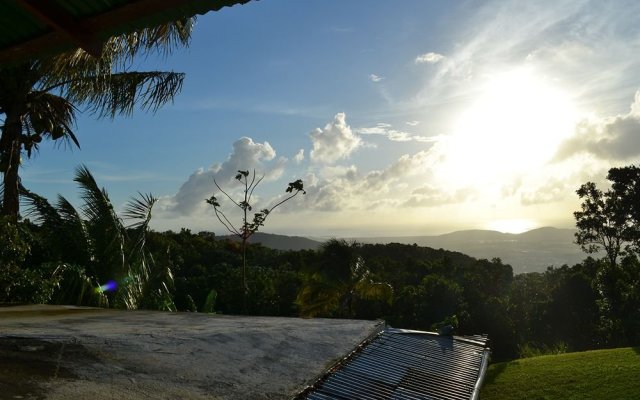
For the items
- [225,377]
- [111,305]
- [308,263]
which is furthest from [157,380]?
[308,263]

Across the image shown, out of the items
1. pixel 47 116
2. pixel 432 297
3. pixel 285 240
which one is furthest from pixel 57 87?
pixel 285 240

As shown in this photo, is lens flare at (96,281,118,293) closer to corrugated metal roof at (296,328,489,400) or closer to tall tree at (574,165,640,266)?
corrugated metal roof at (296,328,489,400)

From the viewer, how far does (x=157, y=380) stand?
3.73 meters

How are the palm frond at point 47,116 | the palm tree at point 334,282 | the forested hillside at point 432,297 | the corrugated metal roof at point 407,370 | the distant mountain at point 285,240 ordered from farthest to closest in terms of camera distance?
the distant mountain at point 285,240 → the forested hillside at point 432,297 → the palm tree at point 334,282 → the palm frond at point 47,116 → the corrugated metal roof at point 407,370

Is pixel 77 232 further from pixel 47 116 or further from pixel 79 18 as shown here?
pixel 79 18

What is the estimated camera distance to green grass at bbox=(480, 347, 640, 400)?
552 inches

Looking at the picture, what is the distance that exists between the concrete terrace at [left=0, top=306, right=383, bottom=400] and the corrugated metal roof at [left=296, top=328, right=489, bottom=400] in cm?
17

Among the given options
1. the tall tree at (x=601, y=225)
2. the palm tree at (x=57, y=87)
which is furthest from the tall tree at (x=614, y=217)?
the palm tree at (x=57, y=87)

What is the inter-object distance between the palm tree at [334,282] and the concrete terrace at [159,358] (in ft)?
55.2

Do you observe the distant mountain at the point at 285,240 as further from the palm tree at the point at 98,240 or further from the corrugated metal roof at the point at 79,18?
the corrugated metal roof at the point at 79,18

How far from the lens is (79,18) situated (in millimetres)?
3100

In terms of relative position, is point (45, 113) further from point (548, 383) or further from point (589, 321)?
point (589, 321)

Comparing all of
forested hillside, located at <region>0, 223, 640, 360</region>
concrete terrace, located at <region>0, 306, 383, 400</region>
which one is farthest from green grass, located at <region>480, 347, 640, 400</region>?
concrete terrace, located at <region>0, 306, 383, 400</region>

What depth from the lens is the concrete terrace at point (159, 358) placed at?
3.48 m
